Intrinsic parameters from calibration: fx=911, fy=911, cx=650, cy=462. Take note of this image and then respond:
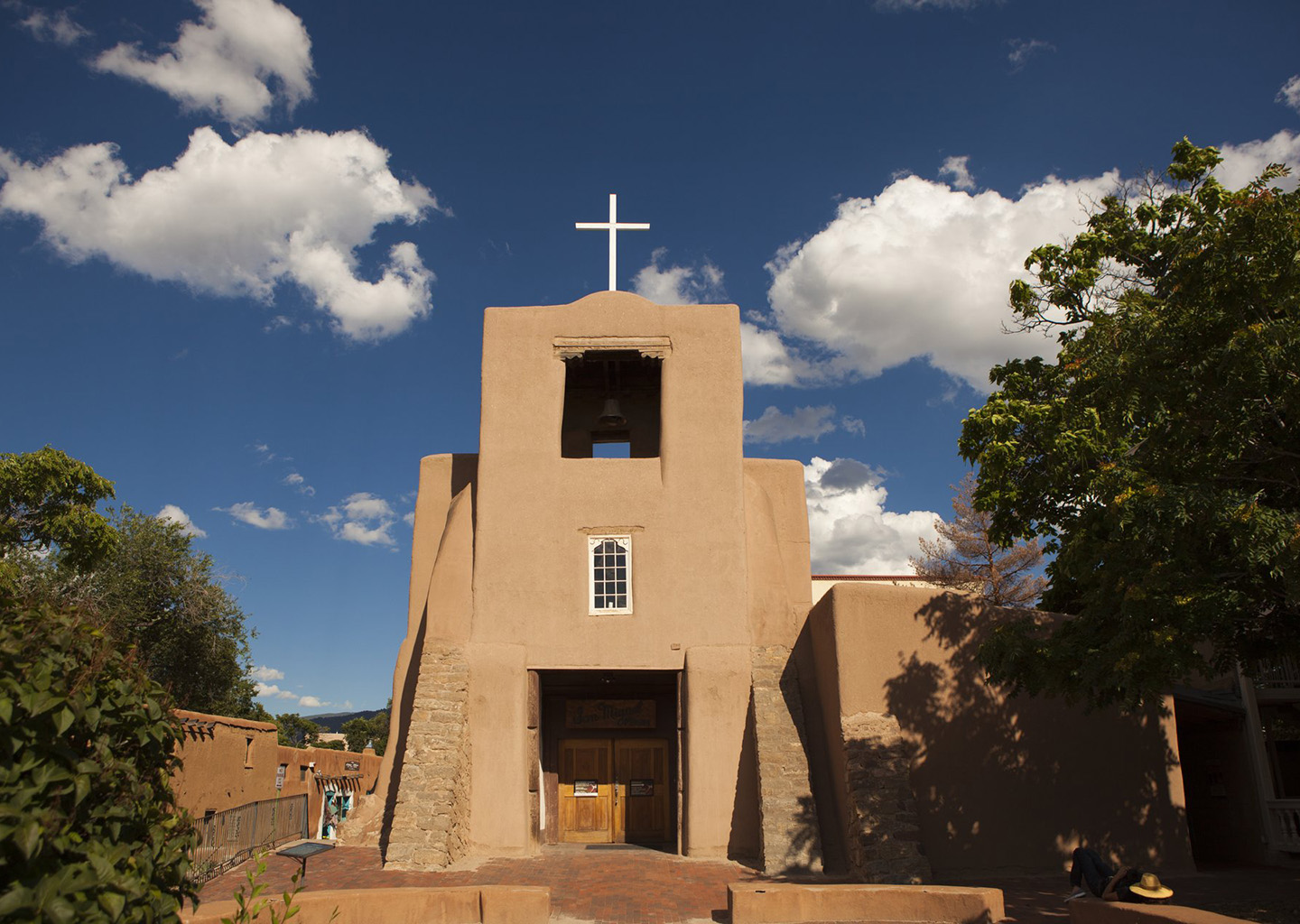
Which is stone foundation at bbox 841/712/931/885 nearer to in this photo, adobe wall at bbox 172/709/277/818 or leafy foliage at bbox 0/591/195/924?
adobe wall at bbox 172/709/277/818

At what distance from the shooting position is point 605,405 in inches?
750

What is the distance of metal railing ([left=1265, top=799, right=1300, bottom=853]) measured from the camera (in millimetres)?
15281

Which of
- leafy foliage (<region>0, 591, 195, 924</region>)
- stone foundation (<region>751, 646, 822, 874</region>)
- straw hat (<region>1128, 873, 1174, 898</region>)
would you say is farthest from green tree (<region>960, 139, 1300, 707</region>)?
leafy foliage (<region>0, 591, 195, 924</region>)

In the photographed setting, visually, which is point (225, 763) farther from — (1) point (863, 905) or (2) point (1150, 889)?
(2) point (1150, 889)

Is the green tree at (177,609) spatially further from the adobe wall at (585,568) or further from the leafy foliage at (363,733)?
the leafy foliage at (363,733)

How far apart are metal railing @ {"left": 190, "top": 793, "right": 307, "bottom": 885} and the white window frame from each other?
6.35 meters

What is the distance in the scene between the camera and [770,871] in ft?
44.3

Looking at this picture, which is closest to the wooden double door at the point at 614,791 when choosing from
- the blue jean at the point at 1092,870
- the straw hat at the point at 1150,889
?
the blue jean at the point at 1092,870

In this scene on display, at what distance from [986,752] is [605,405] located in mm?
9722

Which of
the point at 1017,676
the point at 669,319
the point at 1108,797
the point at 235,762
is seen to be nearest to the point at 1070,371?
the point at 1017,676

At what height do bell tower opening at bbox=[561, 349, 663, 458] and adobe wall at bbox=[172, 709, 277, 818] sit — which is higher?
bell tower opening at bbox=[561, 349, 663, 458]

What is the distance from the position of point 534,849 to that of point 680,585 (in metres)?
5.08

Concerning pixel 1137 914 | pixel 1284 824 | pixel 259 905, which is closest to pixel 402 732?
pixel 259 905

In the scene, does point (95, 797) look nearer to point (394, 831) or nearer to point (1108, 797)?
point (394, 831)
